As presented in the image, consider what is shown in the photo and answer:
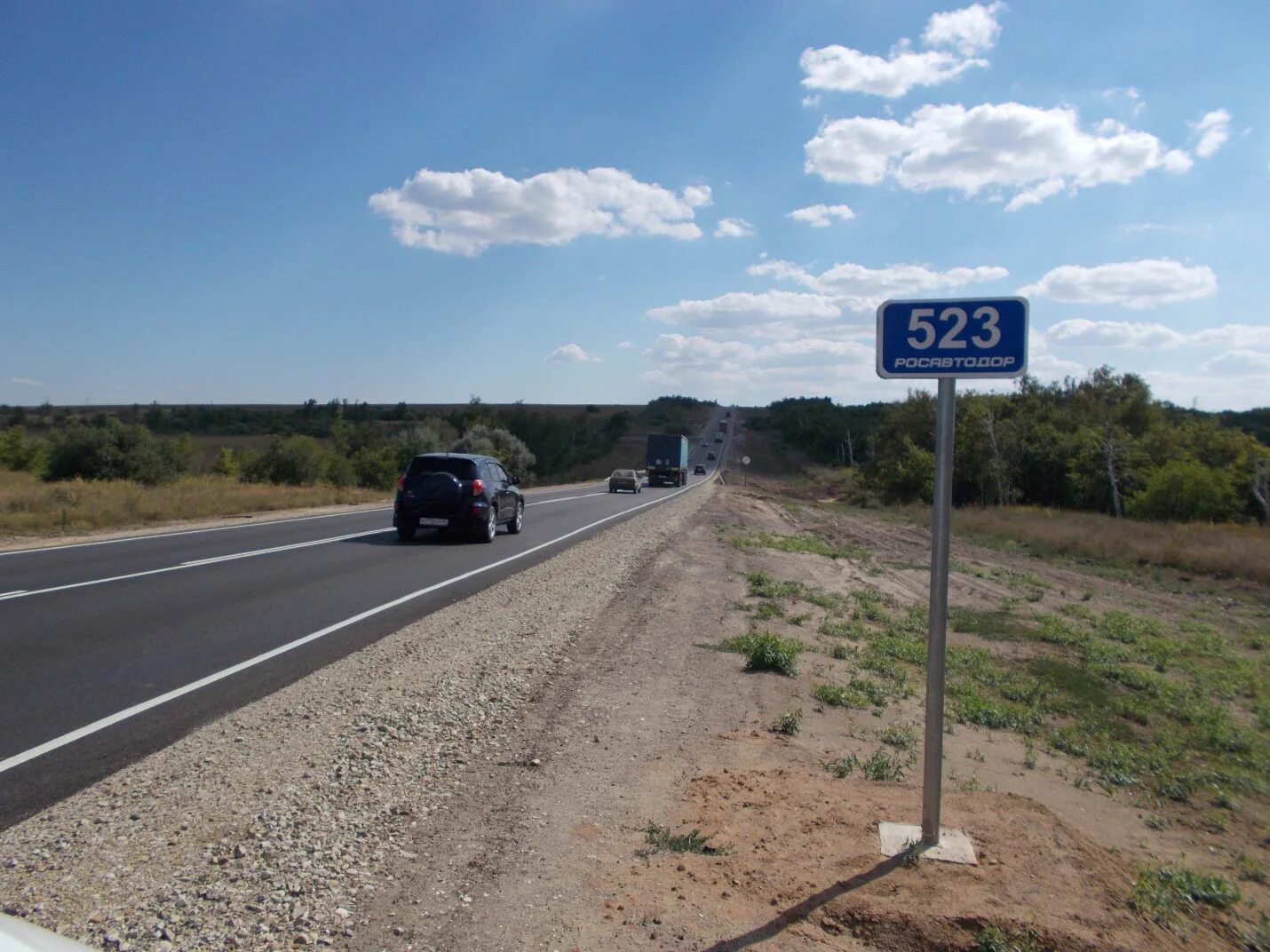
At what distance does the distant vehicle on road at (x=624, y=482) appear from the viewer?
169 feet

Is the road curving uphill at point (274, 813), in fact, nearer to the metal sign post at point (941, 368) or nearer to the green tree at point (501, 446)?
the metal sign post at point (941, 368)

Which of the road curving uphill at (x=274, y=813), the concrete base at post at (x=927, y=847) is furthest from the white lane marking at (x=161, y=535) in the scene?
the concrete base at post at (x=927, y=847)

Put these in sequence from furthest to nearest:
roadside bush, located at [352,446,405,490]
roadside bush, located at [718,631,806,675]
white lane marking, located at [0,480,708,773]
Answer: roadside bush, located at [352,446,405,490] → roadside bush, located at [718,631,806,675] → white lane marking, located at [0,480,708,773]

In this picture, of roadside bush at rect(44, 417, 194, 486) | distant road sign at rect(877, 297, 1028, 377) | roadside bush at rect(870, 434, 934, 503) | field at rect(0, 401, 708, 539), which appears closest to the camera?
distant road sign at rect(877, 297, 1028, 377)

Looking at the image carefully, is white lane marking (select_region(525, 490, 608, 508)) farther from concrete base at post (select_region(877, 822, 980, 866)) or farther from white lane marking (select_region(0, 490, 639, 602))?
concrete base at post (select_region(877, 822, 980, 866))

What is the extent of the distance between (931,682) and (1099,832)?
2.02 metres

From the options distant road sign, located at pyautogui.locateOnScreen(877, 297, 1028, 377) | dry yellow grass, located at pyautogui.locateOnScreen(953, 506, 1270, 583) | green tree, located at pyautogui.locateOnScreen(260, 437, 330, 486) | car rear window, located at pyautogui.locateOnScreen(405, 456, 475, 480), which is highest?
distant road sign, located at pyautogui.locateOnScreen(877, 297, 1028, 377)

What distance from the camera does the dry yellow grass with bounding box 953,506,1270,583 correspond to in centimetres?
3069

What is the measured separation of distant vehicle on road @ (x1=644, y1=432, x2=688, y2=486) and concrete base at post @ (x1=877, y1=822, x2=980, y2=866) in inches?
2237

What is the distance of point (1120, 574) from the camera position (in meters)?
28.5

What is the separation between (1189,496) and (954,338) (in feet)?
174

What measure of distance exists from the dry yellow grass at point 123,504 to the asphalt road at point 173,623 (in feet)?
10.8

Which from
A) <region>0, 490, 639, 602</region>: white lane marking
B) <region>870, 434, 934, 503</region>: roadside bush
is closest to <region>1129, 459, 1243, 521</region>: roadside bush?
<region>870, 434, 934, 503</region>: roadside bush

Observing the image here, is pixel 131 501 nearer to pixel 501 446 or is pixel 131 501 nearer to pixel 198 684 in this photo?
pixel 198 684
